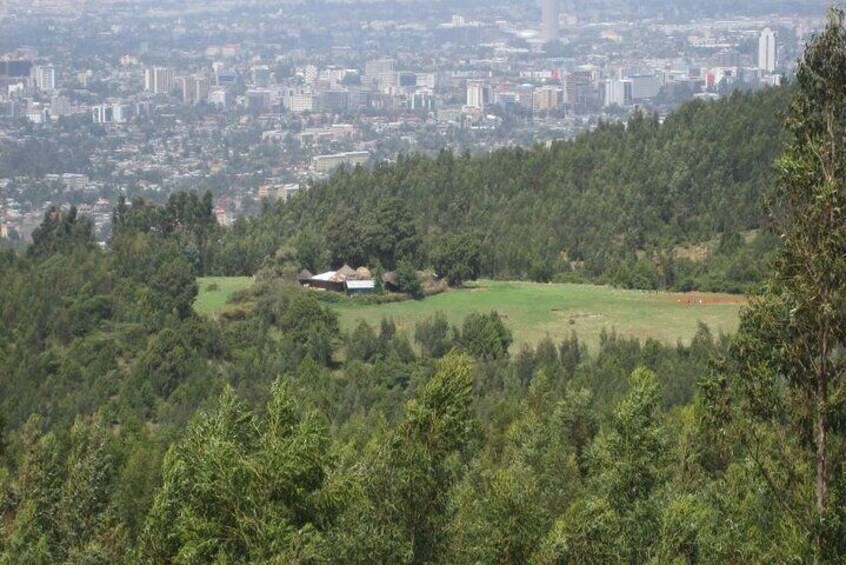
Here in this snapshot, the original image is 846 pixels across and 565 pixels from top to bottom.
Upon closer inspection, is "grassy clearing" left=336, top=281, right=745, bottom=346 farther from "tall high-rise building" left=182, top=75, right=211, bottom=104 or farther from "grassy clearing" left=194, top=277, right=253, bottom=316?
"tall high-rise building" left=182, top=75, right=211, bottom=104

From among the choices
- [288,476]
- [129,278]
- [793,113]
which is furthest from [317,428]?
[129,278]

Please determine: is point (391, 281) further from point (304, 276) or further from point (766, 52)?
point (766, 52)

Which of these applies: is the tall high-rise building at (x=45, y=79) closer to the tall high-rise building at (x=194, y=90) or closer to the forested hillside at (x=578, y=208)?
the tall high-rise building at (x=194, y=90)

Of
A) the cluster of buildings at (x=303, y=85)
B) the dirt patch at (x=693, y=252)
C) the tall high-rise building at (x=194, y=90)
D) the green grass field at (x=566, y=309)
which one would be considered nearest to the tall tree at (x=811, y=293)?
the green grass field at (x=566, y=309)

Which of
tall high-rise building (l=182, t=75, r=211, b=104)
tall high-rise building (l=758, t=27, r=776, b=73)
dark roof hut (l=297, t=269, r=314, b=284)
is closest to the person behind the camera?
dark roof hut (l=297, t=269, r=314, b=284)

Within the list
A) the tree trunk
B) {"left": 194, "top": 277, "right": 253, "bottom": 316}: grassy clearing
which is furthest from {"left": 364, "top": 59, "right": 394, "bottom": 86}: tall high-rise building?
the tree trunk

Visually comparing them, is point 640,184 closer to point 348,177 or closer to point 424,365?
point 348,177

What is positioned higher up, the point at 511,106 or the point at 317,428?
the point at 317,428
